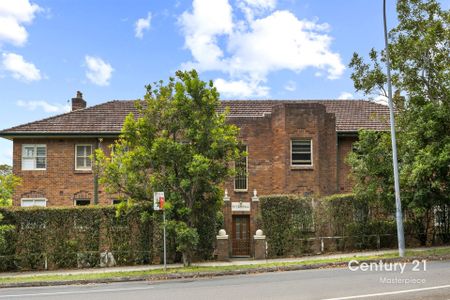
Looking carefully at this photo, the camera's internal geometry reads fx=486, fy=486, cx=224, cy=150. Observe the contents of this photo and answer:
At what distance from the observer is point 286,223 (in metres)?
21.2

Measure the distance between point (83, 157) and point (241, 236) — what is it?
10.1 metres

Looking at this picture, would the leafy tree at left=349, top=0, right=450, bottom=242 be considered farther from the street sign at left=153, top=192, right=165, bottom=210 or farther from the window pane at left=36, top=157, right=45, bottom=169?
the window pane at left=36, top=157, right=45, bottom=169

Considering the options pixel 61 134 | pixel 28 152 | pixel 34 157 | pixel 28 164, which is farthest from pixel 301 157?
pixel 28 152

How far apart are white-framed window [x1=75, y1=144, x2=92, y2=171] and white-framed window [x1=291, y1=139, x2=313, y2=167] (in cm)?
1126

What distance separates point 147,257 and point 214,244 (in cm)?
289

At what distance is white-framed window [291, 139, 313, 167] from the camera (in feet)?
85.2

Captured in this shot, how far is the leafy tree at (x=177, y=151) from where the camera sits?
17.6 m

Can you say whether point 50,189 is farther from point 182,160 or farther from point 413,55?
point 413,55

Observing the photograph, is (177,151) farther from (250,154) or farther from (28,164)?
(28,164)

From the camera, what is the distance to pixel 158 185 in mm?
18219

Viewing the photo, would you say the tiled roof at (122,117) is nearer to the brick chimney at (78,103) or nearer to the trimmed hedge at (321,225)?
the brick chimney at (78,103)

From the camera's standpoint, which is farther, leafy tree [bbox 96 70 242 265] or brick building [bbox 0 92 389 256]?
brick building [bbox 0 92 389 256]

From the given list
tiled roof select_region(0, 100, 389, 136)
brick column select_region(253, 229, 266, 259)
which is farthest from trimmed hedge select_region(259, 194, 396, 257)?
tiled roof select_region(0, 100, 389, 136)

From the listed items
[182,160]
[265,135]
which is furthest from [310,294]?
[265,135]
